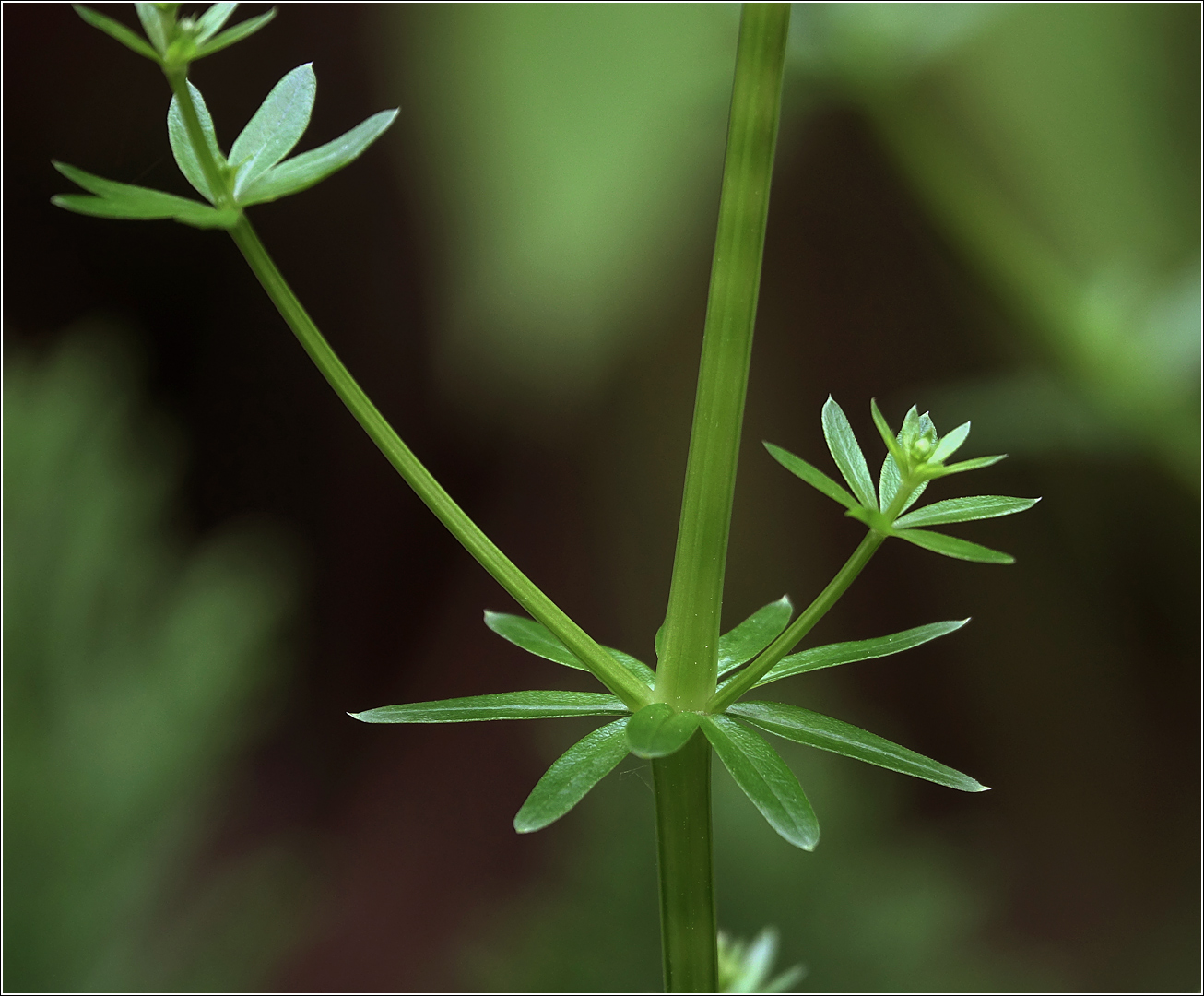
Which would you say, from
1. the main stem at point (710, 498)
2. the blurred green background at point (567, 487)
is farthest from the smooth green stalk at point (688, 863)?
the blurred green background at point (567, 487)

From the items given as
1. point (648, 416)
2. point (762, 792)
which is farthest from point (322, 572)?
point (762, 792)

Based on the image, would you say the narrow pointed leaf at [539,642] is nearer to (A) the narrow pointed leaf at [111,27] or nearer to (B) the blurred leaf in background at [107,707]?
(A) the narrow pointed leaf at [111,27]

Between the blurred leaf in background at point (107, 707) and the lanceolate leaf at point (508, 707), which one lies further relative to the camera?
the blurred leaf in background at point (107, 707)

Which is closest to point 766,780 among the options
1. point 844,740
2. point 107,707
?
point 844,740

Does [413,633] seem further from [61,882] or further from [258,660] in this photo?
[61,882]

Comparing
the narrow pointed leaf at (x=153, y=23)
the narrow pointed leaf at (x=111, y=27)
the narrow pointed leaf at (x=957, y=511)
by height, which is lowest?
the narrow pointed leaf at (x=957, y=511)

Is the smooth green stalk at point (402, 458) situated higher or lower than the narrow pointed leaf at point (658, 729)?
higher
